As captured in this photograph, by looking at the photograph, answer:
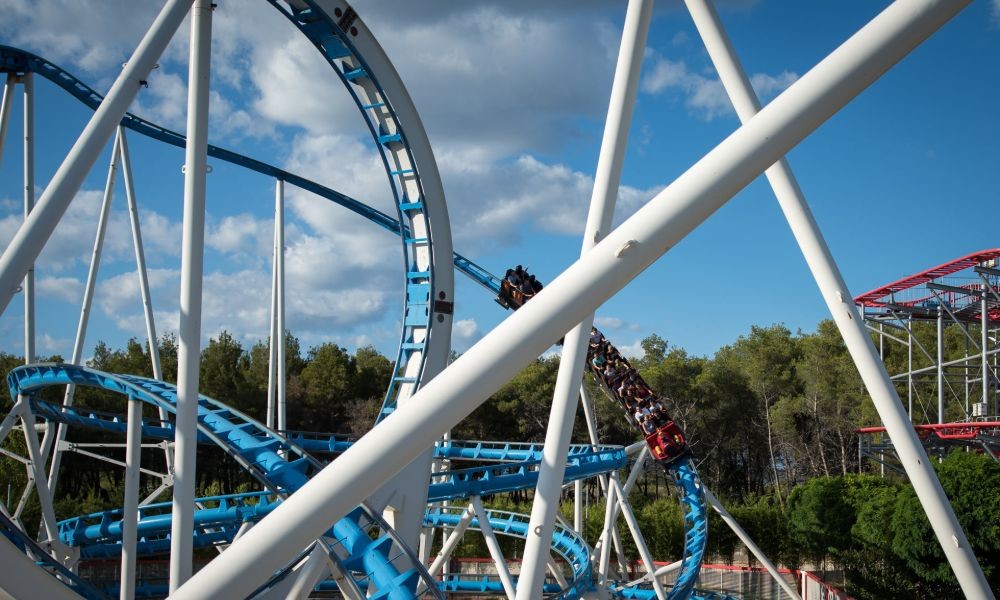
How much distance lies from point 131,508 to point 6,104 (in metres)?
6.23

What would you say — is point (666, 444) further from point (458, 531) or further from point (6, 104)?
point (6, 104)

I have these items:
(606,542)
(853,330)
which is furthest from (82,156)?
(606,542)

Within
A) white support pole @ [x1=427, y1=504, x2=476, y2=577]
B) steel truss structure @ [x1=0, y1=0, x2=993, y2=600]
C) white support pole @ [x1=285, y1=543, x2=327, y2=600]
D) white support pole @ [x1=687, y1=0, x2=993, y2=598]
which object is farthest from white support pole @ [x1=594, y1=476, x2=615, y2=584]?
white support pole @ [x1=687, y1=0, x2=993, y2=598]

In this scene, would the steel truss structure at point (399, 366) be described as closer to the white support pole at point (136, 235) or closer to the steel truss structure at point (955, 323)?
the white support pole at point (136, 235)

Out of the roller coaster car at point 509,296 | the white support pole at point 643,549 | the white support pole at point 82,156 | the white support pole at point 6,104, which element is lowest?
the white support pole at point 643,549

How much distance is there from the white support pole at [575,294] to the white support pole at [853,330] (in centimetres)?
245

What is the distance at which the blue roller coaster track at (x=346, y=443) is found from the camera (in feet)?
24.1

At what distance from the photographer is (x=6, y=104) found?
39.5 feet

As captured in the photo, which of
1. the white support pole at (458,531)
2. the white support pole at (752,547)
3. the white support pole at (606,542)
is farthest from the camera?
the white support pole at (752,547)

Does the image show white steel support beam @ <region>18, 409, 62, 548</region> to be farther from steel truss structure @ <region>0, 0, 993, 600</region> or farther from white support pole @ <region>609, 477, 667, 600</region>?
white support pole @ <region>609, 477, 667, 600</region>

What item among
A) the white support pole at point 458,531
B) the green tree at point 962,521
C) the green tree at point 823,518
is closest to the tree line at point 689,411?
the green tree at point 823,518

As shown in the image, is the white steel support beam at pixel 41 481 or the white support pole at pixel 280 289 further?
the white support pole at pixel 280 289

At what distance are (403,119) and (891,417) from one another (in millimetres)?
6592

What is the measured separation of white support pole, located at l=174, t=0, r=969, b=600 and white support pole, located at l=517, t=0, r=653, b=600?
7.57 ft
